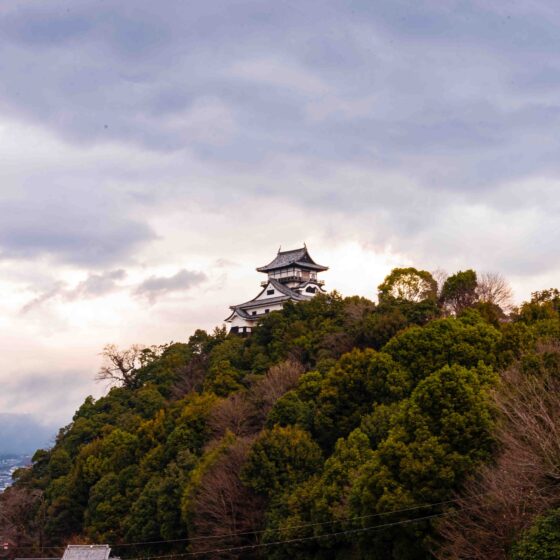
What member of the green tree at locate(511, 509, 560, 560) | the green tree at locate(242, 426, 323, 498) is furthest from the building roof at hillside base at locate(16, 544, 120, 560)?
the green tree at locate(511, 509, 560, 560)

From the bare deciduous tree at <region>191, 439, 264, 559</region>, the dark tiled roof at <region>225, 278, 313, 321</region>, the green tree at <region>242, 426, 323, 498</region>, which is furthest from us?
the dark tiled roof at <region>225, 278, 313, 321</region>

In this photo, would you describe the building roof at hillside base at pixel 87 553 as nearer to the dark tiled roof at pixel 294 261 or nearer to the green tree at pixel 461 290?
the green tree at pixel 461 290

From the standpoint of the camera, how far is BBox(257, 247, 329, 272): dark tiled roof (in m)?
50.4

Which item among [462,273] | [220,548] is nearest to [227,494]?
[220,548]

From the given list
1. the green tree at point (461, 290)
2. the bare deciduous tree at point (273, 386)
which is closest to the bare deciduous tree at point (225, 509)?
the bare deciduous tree at point (273, 386)

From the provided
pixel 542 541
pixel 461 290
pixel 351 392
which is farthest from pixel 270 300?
pixel 542 541

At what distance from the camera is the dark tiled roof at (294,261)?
1986 inches

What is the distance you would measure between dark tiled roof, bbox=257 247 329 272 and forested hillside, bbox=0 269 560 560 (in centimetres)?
986

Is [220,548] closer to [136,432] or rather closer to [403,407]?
[403,407]

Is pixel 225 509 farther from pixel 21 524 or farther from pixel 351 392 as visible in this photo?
pixel 21 524

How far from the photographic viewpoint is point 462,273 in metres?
31.8

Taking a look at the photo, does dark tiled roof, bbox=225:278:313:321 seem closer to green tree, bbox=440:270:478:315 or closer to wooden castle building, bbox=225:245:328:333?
wooden castle building, bbox=225:245:328:333

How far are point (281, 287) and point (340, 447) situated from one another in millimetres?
26731

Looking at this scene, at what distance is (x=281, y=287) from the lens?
155ft
